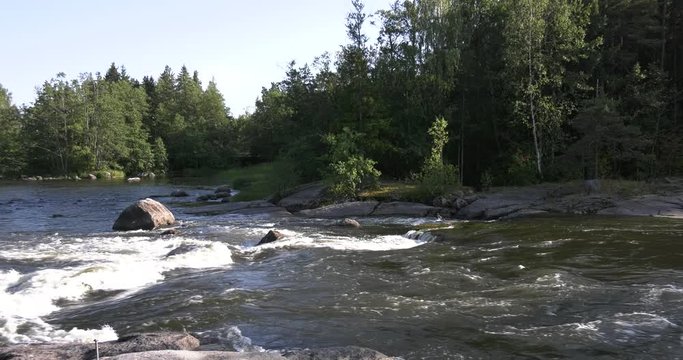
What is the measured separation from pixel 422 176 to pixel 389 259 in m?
15.1

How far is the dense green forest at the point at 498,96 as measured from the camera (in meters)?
31.3

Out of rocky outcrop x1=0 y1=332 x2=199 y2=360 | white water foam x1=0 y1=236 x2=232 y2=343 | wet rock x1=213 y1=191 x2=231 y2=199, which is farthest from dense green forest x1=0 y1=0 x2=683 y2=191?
rocky outcrop x1=0 y1=332 x2=199 y2=360

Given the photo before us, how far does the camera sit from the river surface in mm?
9188

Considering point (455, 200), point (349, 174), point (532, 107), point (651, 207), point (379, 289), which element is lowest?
point (379, 289)

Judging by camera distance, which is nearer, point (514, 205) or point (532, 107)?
point (514, 205)

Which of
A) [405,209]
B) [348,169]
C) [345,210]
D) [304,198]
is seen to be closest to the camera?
[405,209]

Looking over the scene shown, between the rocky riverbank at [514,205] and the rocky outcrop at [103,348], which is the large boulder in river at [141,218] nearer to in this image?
the rocky riverbank at [514,205]

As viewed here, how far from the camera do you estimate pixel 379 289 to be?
41.6 feet

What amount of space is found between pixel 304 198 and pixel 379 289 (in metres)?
19.9

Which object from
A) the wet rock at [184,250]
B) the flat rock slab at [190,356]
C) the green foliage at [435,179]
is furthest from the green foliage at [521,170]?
the flat rock slab at [190,356]

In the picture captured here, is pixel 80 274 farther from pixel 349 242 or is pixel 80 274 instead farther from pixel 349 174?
pixel 349 174

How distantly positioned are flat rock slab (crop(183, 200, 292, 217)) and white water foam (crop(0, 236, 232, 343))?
352 inches

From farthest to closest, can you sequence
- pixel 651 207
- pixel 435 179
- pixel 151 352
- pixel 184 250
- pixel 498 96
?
pixel 498 96, pixel 435 179, pixel 651 207, pixel 184 250, pixel 151 352

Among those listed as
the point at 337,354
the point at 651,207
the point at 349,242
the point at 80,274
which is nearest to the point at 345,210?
the point at 349,242
